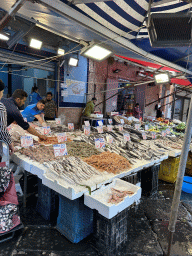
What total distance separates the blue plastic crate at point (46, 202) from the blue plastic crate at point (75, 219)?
404mm

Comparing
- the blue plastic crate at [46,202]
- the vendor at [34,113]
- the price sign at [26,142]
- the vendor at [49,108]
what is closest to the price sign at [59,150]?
the blue plastic crate at [46,202]

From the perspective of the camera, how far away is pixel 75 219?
2.68m

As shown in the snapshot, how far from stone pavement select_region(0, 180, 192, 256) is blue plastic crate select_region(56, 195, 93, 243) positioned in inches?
4.1

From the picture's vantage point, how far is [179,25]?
2.42m

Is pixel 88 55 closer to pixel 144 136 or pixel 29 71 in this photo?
pixel 144 136

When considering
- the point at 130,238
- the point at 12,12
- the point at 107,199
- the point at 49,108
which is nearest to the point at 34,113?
the point at 49,108

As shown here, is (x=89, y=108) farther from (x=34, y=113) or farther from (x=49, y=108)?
(x=34, y=113)

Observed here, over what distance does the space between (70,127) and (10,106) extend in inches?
103

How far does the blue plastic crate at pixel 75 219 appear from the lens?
2.67 metres

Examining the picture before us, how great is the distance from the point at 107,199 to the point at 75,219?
661 millimetres

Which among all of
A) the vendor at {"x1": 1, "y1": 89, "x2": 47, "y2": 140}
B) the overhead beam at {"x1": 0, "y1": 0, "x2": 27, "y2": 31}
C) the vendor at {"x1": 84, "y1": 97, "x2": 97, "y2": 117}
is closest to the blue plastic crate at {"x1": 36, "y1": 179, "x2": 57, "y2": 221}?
the vendor at {"x1": 1, "y1": 89, "x2": 47, "y2": 140}

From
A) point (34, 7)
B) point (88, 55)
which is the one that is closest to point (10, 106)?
point (34, 7)

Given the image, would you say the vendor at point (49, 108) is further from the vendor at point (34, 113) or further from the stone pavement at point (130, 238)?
the stone pavement at point (130, 238)

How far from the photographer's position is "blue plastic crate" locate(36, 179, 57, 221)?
3.26 m
